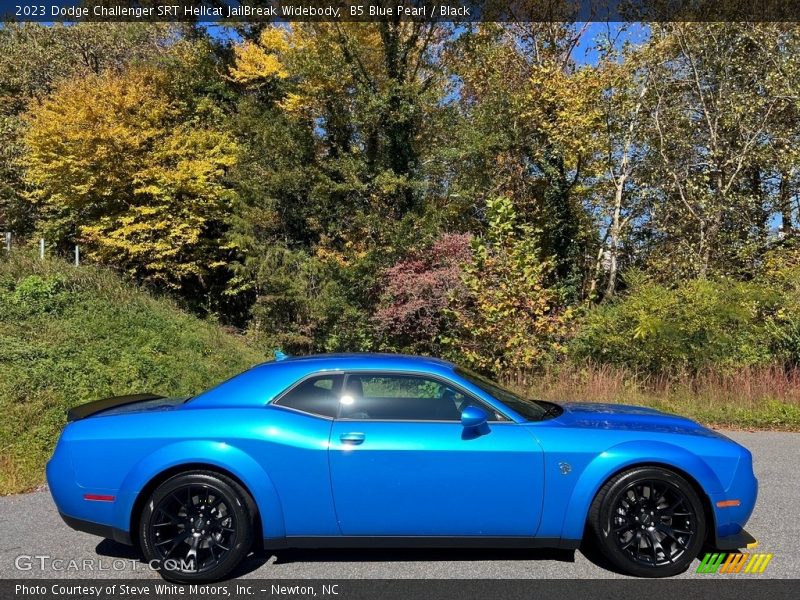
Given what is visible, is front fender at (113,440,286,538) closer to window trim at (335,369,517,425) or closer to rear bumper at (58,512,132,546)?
rear bumper at (58,512,132,546)

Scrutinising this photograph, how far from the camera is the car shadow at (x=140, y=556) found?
13.2ft

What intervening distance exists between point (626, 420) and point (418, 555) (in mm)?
1714

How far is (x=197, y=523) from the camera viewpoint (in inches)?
154

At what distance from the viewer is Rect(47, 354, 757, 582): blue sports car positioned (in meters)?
3.89

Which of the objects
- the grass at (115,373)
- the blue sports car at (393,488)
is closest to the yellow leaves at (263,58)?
the grass at (115,373)

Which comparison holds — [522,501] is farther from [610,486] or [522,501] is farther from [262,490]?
[262,490]

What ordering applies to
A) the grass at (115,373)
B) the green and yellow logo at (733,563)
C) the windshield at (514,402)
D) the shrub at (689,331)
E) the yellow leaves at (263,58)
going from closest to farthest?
the green and yellow logo at (733,563), the windshield at (514,402), the grass at (115,373), the shrub at (689,331), the yellow leaves at (263,58)

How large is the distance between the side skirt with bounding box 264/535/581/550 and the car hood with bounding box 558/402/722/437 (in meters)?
0.76

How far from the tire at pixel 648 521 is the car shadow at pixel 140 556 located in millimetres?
2177

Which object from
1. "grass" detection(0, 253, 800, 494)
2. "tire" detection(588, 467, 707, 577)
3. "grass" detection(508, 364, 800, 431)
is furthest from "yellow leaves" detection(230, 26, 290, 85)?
"tire" detection(588, 467, 707, 577)

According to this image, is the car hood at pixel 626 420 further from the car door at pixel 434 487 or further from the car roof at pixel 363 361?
the car roof at pixel 363 361

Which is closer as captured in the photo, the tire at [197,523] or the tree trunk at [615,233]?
the tire at [197,523]

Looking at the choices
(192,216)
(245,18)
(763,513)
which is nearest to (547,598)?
(763,513)

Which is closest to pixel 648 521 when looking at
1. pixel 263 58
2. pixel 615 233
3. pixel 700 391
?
pixel 700 391
